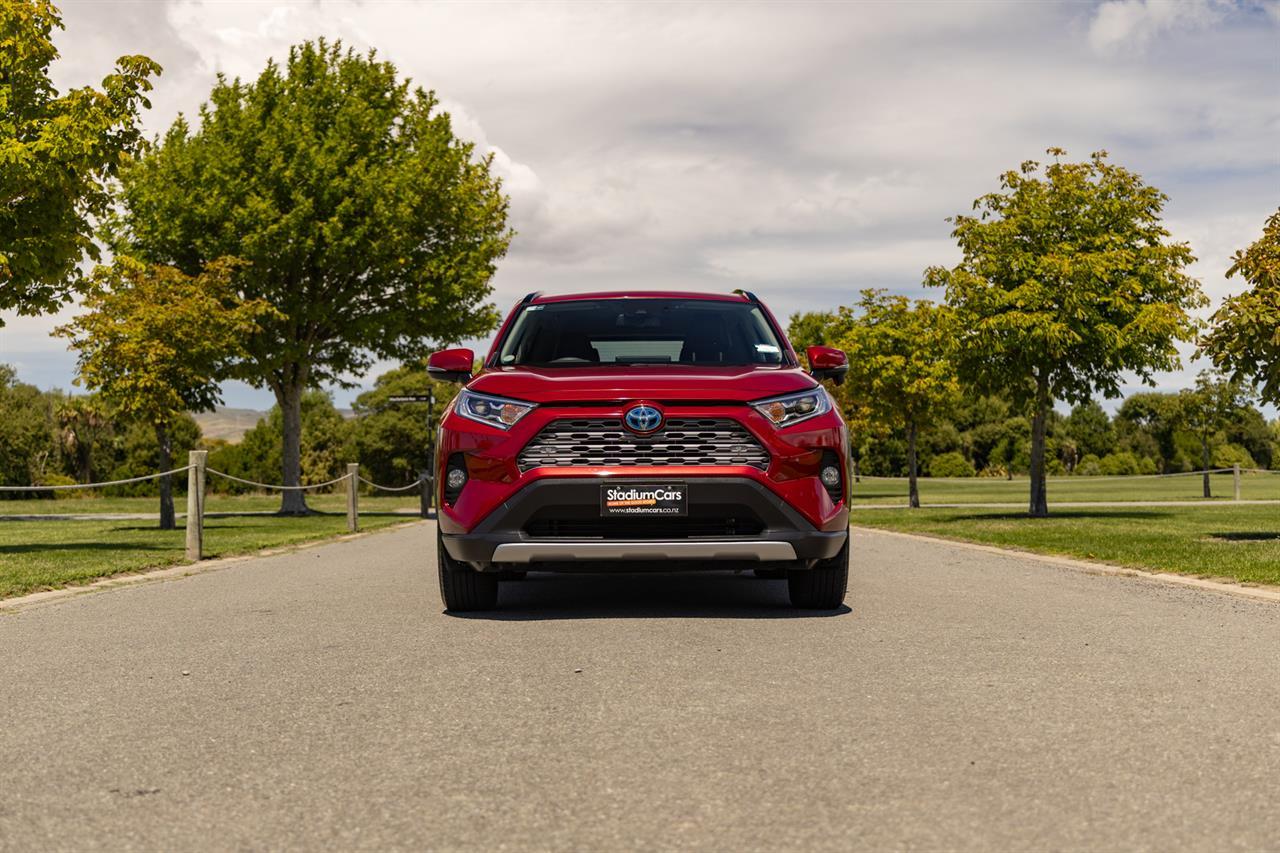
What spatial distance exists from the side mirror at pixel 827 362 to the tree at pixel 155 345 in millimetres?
14760

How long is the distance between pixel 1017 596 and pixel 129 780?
20.8ft

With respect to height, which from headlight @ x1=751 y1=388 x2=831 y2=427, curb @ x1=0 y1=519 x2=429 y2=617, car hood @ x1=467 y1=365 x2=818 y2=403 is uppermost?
car hood @ x1=467 y1=365 x2=818 y2=403

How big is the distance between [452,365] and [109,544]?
1003cm

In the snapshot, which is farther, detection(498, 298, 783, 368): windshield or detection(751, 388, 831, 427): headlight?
detection(498, 298, 783, 368): windshield

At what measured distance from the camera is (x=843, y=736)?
161 inches

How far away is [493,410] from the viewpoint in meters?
6.85

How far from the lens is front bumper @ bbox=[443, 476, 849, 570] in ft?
21.8

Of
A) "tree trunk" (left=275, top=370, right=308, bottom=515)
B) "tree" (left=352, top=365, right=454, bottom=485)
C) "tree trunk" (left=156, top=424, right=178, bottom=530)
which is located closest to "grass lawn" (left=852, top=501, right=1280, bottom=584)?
"tree trunk" (left=156, top=424, right=178, bottom=530)

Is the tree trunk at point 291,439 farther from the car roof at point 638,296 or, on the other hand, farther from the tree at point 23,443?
the tree at point 23,443

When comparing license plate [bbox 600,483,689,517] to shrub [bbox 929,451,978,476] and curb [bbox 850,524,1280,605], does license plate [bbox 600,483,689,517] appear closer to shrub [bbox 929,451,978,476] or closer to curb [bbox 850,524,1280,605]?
curb [bbox 850,524,1280,605]

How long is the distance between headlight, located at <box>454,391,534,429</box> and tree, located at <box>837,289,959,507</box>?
28663 millimetres

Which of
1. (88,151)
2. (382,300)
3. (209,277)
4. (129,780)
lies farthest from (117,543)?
(382,300)

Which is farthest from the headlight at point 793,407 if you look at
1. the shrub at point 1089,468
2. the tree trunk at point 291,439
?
the shrub at point 1089,468

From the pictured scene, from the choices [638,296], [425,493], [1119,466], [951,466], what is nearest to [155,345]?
[425,493]
